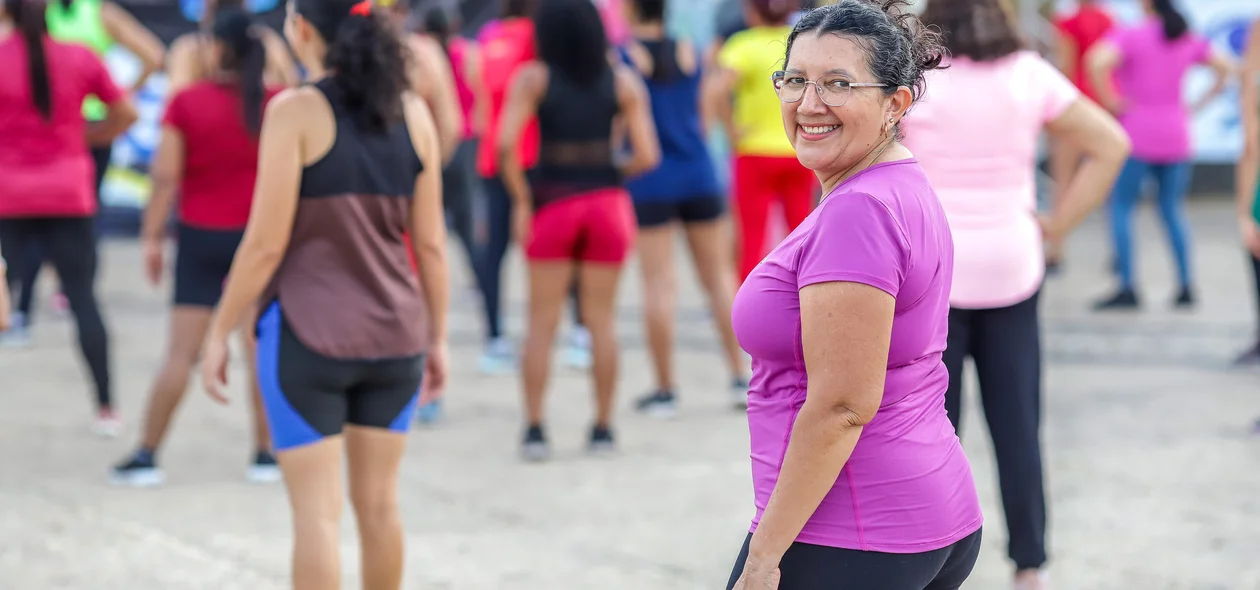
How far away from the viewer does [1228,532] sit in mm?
5199

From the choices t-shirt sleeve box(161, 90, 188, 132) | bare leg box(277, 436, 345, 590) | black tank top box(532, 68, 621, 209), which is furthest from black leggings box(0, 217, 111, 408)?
bare leg box(277, 436, 345, 590)

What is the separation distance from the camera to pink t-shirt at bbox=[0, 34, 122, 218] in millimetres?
6285

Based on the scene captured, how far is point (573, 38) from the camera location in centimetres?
608

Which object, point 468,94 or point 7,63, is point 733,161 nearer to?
point 468,94

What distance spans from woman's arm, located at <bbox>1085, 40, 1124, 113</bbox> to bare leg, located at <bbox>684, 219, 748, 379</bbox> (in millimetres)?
3993

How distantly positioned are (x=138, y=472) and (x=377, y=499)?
2.61 metres

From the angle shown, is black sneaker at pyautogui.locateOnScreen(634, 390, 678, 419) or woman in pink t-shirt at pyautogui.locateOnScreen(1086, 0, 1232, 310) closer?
black sneaker at pyautogui.locateOnScreen(634, 390, 678, 419)

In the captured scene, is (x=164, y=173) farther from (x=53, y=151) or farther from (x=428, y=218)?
(x=428, y=218)

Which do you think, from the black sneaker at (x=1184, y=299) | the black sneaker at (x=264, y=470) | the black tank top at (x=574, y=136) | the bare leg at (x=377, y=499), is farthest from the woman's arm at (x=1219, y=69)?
the bare leg at (x=377, y=499)

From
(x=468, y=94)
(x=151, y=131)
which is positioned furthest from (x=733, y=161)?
(x=151, y=131)

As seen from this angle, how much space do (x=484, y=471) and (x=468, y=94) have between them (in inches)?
141

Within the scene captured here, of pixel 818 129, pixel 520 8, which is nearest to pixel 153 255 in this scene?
pixel 520 8

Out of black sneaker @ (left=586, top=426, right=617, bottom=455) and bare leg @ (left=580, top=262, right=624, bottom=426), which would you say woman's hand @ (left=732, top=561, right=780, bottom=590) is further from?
black sneaker @ (left=586, top=426, right=617, bottom=455)

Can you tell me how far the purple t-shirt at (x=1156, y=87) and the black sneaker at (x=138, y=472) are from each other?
678 centimetres
